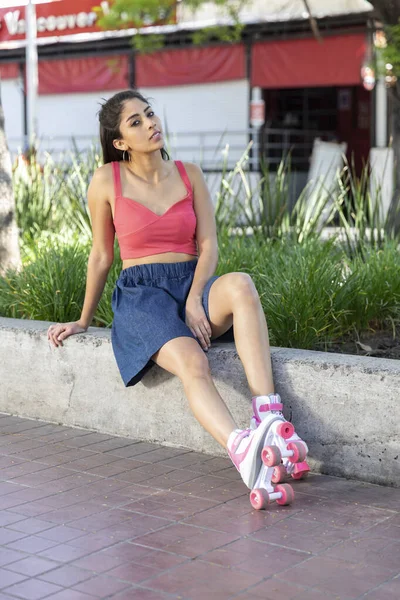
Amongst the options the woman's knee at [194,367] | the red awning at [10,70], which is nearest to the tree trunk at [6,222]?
the woman's knee at [194,367]

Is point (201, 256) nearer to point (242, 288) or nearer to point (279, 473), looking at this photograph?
point (242, 288)

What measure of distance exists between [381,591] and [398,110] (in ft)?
→ 21.4

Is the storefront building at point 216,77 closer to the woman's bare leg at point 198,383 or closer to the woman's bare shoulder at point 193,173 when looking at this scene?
the woman's bare shoulder at point 193,173

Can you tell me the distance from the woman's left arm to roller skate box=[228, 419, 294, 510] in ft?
2.22

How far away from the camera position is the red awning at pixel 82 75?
1681 cm

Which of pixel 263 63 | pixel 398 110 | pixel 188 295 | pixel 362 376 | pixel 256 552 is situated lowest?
pixel 256 552

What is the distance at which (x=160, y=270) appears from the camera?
13.9 ft

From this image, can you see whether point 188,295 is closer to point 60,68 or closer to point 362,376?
point 362,376

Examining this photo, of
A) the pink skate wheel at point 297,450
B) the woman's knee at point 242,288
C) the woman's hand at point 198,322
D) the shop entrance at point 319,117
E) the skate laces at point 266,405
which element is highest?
the shop entrance at point 319,117

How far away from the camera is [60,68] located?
57.8 ft

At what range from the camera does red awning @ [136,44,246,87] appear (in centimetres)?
1534

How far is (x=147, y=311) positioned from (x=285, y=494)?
40.3 inches

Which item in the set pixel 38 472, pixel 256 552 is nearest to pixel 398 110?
pixel 38 472

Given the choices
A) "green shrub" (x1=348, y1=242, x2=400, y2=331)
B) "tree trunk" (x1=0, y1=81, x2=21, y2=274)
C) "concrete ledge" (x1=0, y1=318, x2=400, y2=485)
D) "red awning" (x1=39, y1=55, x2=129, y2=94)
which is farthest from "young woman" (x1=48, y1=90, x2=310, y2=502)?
"red awning" (x1=39, y1=55, x2=129, y2=94)
